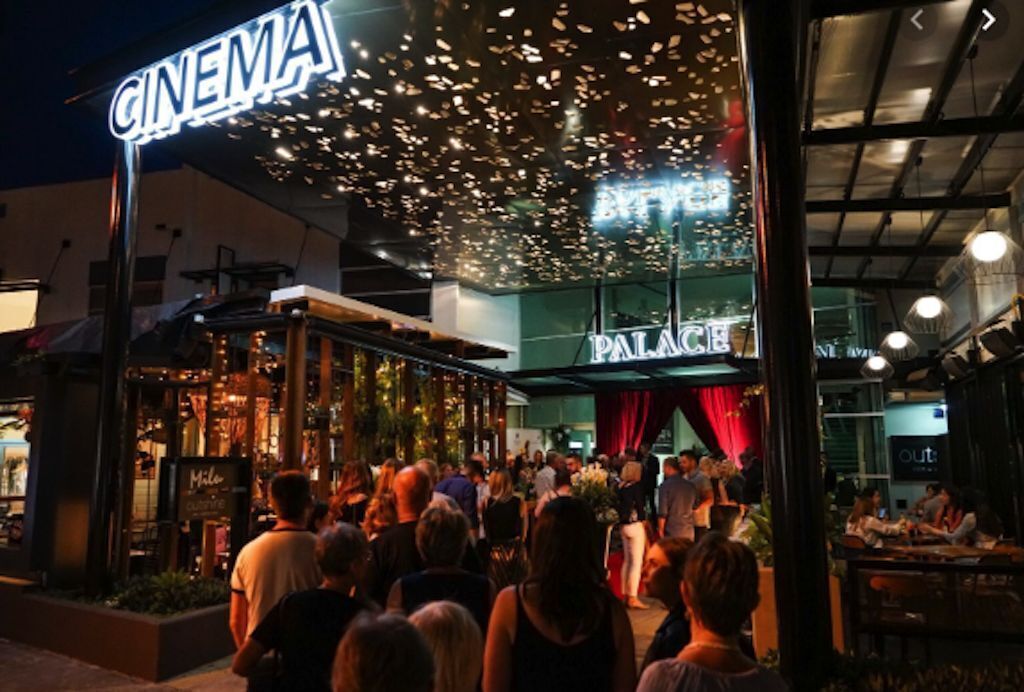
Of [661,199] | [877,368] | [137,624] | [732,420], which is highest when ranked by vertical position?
[661,199]

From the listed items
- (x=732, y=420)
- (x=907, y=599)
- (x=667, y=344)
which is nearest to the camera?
(x=907, y=599)

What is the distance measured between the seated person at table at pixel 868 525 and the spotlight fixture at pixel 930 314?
2.25 metres

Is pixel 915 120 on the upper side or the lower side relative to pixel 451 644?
upper

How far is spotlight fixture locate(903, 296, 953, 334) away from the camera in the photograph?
9172 millimetres

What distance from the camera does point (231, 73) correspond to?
6934mm

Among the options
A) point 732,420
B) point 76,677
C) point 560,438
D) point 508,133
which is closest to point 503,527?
point 76,677

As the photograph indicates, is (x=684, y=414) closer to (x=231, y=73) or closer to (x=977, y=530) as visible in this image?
(x=977, y=530)

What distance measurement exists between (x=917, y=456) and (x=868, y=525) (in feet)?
27.1

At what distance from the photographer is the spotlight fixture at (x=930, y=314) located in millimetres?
9172

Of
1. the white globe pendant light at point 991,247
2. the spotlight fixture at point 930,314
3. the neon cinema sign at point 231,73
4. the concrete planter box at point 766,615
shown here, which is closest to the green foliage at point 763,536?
the concrete planter box at point 766,615

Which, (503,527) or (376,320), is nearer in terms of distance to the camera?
(503,527)

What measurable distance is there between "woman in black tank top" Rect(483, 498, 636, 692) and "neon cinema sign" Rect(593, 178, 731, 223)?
356 inches

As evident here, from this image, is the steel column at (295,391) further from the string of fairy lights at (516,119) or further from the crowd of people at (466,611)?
the crowd of people at (466,611)

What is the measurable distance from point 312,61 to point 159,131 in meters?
1.82
